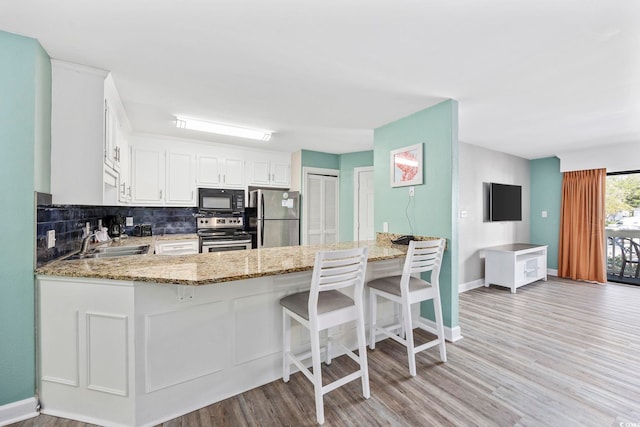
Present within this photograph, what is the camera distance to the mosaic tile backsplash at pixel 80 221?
1884 millimetres

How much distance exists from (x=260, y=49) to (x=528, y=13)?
1.57 m

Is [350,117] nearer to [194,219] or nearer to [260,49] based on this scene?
[260,49]

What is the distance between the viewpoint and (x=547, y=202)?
542 cm

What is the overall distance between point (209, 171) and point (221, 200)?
47 centimetres

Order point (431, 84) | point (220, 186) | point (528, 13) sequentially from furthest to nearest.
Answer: point (220, 186) → point (431, 84) → point (528, 13)

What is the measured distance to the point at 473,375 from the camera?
2117mm

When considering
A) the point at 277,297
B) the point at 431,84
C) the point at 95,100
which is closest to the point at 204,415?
the point at 277,297

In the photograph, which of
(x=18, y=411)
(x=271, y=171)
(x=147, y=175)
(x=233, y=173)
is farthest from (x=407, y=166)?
(x=18, y=411)

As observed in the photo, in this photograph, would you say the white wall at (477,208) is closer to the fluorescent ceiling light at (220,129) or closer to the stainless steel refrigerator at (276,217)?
the stainless steel refrigerator at (276,217)

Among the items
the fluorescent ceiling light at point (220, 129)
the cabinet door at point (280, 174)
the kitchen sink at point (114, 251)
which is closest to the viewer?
the kitchen sink at point (114, 251)

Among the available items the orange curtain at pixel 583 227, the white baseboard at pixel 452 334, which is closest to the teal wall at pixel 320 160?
the white baseboard at pixel 452 334

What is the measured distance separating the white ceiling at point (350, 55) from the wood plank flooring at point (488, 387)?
235 centimetres

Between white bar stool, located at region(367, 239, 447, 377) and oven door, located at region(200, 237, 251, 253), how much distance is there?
2315mm

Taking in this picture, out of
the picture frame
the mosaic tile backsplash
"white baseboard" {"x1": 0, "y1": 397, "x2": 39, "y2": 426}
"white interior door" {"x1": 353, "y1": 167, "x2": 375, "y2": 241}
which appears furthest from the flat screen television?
"white baseboard" {"x1": 0, "y1": 397, "x2": 39, "y2": 426}
